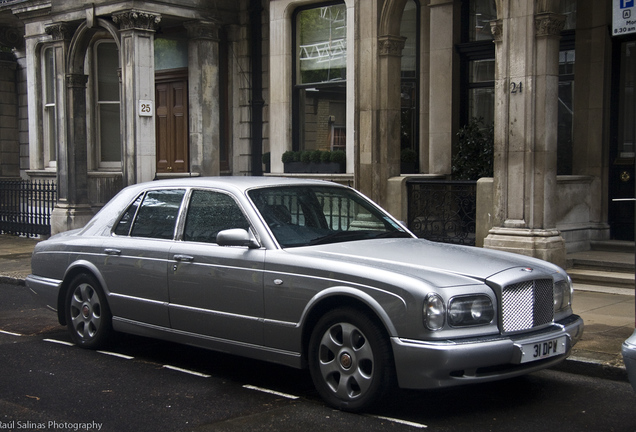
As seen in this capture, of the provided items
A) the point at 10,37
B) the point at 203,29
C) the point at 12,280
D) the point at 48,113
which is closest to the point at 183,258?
the point at 12,280

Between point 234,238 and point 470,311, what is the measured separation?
1.93 metres

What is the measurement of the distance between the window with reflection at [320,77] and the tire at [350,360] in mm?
9908

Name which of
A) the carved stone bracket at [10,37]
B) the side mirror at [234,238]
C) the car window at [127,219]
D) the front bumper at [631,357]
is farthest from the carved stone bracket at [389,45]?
the carved stone bracket at [10,37]

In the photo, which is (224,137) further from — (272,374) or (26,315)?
(272,374)

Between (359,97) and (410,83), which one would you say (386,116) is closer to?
(359,97)

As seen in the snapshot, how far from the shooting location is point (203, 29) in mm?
16984

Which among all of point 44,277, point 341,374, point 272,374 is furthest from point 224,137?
point 341,374

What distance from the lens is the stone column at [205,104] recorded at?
16984mm

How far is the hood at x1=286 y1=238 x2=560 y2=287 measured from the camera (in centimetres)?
556

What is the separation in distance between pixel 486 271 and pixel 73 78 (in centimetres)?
1384

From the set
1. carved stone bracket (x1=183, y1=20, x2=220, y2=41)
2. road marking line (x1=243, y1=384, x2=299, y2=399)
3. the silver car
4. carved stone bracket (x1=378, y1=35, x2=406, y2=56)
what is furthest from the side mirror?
carved stone bracket (x1=183, y1=20, x2=220, y2=41)

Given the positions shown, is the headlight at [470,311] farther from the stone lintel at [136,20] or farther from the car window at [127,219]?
the stone lintel at [136,20]

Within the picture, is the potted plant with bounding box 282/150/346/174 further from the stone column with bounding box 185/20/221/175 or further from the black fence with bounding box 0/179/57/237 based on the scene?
the black fence with bounding box 0/179/57/237

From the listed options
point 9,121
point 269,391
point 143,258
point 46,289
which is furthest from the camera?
point 9,121
